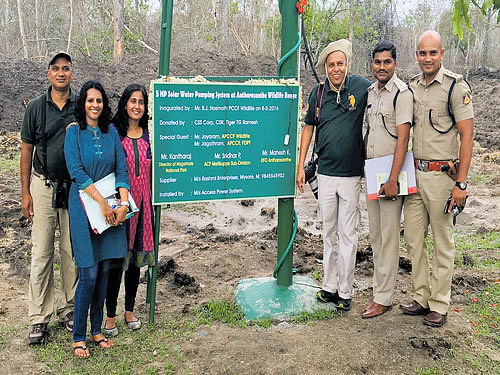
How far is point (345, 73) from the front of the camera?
3.89 m

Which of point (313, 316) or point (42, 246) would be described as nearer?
point (42, 246)

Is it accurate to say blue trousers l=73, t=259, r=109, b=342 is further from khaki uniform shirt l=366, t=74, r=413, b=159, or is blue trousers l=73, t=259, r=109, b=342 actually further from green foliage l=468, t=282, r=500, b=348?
green foliage l=468, t=282, r=500, b=348

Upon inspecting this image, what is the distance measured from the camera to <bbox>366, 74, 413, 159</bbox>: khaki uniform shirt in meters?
3.69

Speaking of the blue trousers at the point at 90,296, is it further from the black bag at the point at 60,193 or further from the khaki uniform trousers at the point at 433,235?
the khaki uniform trousers at the point at 433,235

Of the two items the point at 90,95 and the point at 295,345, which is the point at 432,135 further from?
the point at 90,95

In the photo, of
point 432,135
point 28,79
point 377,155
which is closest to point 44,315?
point 377,155

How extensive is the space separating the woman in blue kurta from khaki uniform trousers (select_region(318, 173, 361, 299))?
1.57 meters

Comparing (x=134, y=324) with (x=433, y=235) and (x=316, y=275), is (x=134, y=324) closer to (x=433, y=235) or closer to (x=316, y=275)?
(x=316, y=275)

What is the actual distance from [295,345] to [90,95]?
7.46 feet

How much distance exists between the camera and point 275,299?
4227 millimetres

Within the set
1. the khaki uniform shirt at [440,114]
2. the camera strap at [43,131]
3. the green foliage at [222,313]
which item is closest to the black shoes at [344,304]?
the green foliage at [222,313]

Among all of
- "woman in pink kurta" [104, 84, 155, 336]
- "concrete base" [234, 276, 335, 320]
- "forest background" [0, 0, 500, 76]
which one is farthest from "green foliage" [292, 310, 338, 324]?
"forest background" [0, 0, 500, 76]

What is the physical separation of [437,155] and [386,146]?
14.6 inches

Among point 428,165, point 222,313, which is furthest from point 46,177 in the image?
point 428,165
